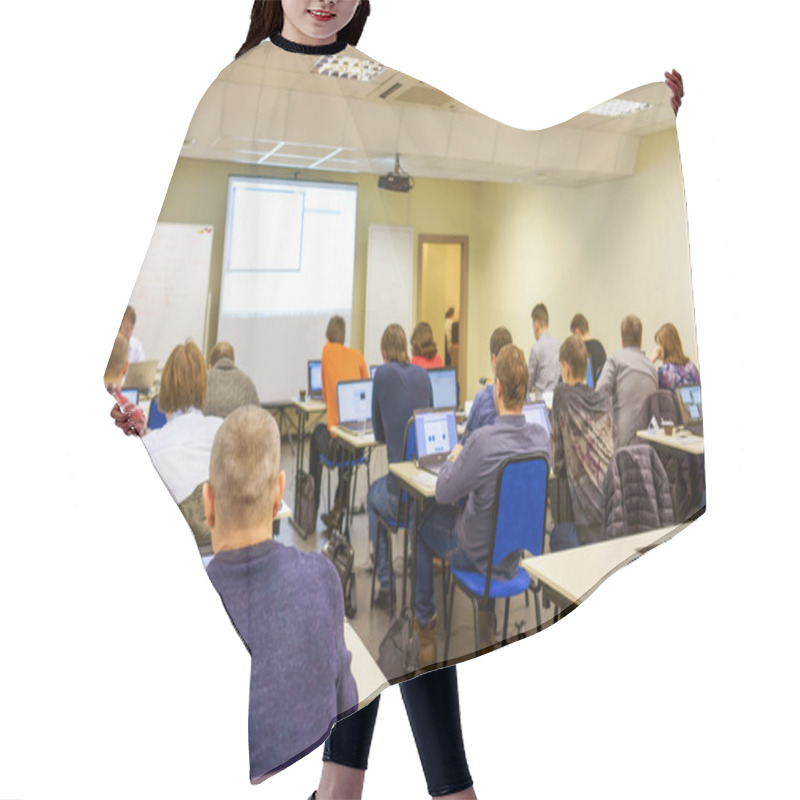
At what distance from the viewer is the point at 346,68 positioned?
1.55m

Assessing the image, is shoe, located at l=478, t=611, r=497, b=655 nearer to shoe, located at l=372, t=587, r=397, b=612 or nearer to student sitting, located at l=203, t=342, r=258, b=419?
shoe, located at l=372, t=587, r=397, b=612

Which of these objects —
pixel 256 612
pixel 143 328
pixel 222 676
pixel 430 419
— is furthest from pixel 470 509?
pixel 143 328

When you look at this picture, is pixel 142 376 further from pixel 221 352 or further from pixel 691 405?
pixel 691 405

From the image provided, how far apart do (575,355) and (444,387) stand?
→ 0.86ft

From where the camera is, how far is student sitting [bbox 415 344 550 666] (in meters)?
1.51

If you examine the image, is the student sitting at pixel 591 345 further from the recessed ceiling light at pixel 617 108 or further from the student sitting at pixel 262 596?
the student sitting at pixel 262 596

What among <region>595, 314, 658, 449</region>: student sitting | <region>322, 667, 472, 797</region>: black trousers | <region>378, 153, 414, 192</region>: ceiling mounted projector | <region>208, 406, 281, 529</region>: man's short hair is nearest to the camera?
<region>208, 406, 281, 529</region>: man's short hair

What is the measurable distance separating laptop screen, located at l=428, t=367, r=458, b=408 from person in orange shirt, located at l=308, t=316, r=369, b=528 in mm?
131

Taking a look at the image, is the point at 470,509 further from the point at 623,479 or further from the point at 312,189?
the point at 312,189

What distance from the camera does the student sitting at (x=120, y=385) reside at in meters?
1.46

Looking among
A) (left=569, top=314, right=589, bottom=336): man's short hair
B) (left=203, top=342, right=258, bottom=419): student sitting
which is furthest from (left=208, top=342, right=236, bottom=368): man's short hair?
(left=569, top=314, right=589, bottom=336): man's short hair

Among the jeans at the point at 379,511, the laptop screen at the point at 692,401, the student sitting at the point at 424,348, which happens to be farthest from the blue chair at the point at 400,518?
the laptop screen at the point at 692,401

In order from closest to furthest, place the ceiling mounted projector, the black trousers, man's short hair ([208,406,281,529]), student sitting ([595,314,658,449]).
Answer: man's short hair ([208,406,281,529]), the ceiling mounted projector, student sitting ([595,314,658,449]), the black trousers

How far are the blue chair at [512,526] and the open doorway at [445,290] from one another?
0.55ft
